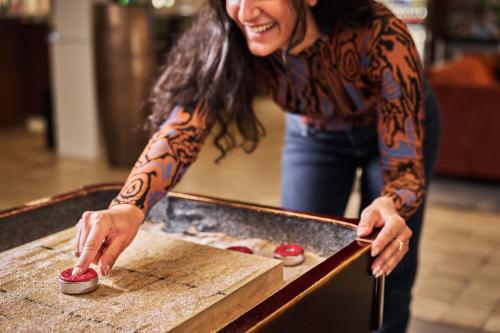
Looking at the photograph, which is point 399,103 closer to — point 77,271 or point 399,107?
point 399,107

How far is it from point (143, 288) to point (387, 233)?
438 millimetres

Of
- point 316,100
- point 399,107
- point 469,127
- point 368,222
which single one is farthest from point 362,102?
point 469,127

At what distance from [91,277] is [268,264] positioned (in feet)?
0.93

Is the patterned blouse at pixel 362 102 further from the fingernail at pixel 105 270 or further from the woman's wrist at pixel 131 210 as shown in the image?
the fingernail at pixel 105 270

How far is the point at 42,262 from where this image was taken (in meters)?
1.14

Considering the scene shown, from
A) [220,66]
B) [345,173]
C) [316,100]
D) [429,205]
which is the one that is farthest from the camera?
[429,205]

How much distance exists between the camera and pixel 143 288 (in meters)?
1.04

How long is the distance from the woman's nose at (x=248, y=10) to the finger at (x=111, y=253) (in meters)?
0.49

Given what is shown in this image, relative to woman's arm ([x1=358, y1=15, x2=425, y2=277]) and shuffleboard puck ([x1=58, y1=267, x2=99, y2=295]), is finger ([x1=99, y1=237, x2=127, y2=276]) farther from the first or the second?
woman's arm ([x1=358, y1=15, x2=425, y2=277])

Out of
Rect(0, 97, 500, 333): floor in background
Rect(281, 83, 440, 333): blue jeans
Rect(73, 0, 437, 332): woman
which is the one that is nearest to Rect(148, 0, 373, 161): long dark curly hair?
Rect(73, 0, 437, 332): woman

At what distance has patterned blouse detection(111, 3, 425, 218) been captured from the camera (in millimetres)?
1401

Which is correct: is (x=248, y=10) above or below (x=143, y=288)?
above

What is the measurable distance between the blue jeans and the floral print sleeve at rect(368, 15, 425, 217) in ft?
1.00

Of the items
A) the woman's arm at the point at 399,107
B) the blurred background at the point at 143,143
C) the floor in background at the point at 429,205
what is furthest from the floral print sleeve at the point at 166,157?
the blurred background at the point at 143,143
